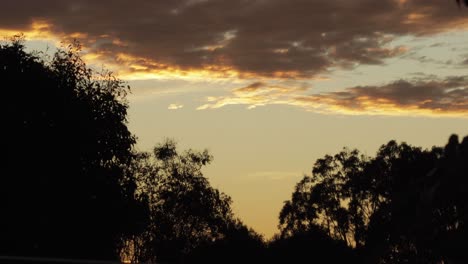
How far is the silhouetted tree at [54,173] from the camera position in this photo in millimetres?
38312

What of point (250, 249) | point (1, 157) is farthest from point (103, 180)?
point (250, 249)

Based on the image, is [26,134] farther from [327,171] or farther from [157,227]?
[327,171]

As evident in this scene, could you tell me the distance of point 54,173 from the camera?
39.1m

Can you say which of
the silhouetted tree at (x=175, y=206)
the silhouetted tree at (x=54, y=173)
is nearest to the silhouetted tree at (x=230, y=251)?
the silhouetted tree at (x=175, y=206)

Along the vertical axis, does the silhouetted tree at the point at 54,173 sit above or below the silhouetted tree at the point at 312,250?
above

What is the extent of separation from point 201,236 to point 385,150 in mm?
22934

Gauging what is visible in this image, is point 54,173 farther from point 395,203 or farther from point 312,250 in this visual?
point 395,203

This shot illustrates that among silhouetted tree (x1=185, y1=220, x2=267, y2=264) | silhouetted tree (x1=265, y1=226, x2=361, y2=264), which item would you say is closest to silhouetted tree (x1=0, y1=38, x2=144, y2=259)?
silhouetted tree (x1=265, y1=226, x2=361, y2=264)

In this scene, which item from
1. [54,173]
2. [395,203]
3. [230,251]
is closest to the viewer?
[395,203]

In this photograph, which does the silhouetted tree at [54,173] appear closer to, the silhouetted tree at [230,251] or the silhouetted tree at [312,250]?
the silhouetted tree at [312,250]

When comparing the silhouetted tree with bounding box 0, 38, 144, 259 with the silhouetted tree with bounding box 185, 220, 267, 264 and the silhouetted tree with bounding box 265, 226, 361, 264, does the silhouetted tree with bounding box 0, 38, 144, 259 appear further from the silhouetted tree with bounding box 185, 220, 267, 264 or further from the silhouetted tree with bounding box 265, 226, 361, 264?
the silhouetted tree with bounding box 185, 220, 267, 264

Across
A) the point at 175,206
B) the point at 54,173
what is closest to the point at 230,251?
the point at 175,206

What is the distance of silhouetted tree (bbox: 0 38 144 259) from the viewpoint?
38312 mm

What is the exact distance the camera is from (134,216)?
4134 centimetres
